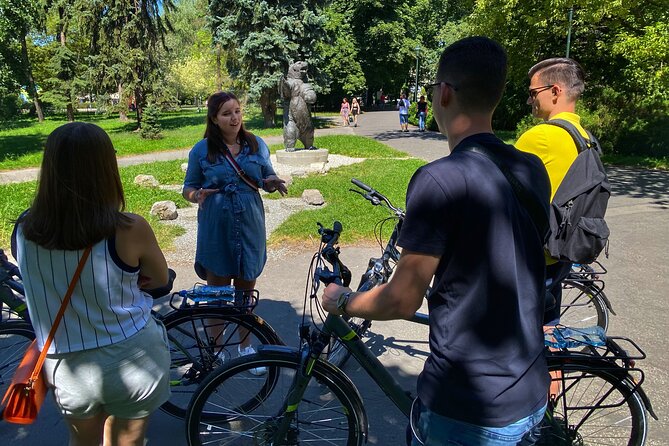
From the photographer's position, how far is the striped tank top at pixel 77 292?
1.78 metres

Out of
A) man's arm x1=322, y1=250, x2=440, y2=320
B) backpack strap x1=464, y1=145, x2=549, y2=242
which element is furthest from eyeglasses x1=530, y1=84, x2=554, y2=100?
man's arm x1=322, y1=250, x2=440, y2=320

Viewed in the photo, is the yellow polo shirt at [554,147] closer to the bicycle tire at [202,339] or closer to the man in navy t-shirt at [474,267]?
the man in navy t-shirt at [474,267]

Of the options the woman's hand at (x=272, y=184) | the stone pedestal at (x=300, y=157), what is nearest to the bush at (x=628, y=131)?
the stone pedestal at (x=300, y=157)

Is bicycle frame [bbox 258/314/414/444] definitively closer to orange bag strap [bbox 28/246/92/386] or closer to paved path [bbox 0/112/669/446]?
paved path [bbox 0/112/669/446]

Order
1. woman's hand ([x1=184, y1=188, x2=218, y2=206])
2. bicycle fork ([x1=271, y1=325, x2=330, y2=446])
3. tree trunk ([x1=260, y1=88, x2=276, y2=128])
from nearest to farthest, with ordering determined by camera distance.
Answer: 1. bicycle fork ([x1=271, y1=325, x2=330, y2=446])
2. woman's hand ([x1=184, y1=188, x2=218, y2=206])
3. tree trunk ([x1=260, y1=88, x2=276, y2=128])

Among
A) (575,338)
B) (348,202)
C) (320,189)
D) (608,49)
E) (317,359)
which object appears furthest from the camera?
(608,49)

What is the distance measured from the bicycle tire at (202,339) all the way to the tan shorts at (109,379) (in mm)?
963

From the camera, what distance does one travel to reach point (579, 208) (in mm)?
2734

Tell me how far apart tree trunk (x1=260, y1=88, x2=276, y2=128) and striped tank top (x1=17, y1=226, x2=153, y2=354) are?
74.5 ft

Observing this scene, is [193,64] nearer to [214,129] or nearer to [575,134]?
[214,129]

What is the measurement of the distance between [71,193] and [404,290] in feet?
3.95

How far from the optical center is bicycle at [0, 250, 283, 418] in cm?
290

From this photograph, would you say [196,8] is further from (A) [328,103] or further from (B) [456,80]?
(B) [456,80]

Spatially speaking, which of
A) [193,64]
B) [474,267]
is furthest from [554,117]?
[193,64]
